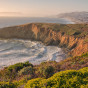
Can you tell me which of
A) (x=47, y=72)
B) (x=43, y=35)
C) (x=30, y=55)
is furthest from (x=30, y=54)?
(x=47, y=72)

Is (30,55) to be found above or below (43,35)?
below

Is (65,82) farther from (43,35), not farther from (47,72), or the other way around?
(43,35)

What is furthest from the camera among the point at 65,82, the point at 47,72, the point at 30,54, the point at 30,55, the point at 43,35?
the point at 43,35

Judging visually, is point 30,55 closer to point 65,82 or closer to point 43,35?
point 43,35

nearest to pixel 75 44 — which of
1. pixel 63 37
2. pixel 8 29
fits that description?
pixel 63 37

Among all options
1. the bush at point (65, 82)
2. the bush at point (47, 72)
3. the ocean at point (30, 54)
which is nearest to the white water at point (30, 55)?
the ocean at point (30, 54)

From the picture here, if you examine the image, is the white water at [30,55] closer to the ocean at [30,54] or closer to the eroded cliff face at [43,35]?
the ocean at [30,54]

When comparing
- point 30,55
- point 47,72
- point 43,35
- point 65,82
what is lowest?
point 30,55

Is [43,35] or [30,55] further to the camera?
[43,35]

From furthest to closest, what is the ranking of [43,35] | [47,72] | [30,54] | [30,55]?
1. [43,35]
2. [30,54]
3. [30,55]
4. [47,72]
